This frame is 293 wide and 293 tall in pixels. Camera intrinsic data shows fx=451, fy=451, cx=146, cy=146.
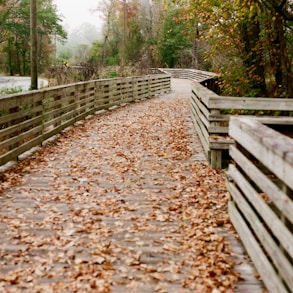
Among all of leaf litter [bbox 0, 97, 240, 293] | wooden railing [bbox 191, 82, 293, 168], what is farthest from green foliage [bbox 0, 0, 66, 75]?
wooden railing [bbox 191, 82, 293, 168]

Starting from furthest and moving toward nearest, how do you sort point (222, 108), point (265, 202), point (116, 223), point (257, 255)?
point (222, 108)
point (116, 223)
point (257, 255)
point (265, 202)

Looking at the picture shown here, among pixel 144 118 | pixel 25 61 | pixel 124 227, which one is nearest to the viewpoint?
pixel 124 227

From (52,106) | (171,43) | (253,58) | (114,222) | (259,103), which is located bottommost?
(114,222)

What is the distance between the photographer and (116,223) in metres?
5.45

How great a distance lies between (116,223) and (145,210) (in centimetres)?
59

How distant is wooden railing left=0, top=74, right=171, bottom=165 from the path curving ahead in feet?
1.63

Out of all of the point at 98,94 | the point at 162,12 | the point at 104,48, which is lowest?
the point at 98,94

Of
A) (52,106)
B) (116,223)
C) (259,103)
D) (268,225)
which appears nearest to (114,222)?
(116,223)

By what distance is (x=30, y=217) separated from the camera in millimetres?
5633

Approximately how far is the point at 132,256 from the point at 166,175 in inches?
129

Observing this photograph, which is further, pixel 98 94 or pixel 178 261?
pixel 98 94

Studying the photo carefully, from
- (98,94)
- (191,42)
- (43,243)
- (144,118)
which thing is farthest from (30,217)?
(191,42)

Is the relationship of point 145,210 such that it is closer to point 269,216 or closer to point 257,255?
point 257,255

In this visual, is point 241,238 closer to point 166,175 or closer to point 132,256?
point 132,256
